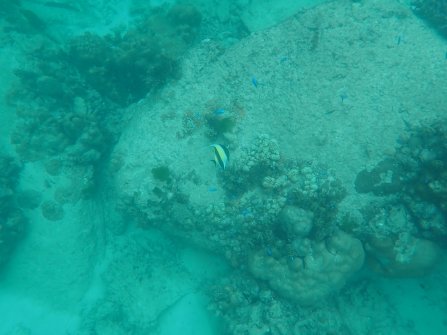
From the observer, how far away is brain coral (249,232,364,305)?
5.84 meters

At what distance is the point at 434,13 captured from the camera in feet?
23.5

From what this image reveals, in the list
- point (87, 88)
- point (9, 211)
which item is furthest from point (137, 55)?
point (9, 211)

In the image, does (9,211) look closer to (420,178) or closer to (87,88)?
(87,88)

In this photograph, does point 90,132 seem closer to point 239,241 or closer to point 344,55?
point 239,241

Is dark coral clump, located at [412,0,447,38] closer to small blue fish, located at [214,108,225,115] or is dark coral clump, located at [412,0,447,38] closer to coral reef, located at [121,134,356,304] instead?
coral reef, located at [121,134,356,304]

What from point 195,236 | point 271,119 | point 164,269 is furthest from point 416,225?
point 164,269

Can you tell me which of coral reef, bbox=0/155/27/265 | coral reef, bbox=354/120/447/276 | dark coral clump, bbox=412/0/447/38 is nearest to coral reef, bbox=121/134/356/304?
coral reef, bbox=354/120/447/276

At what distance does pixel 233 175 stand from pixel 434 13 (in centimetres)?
603

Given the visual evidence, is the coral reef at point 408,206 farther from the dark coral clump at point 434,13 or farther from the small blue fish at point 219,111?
the small blue fish at point 219,111

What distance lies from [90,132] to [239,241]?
5.04 metres

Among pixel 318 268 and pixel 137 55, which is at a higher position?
pixel 137 55

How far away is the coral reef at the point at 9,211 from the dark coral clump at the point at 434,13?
1100cm

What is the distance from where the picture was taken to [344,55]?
22.1 feet

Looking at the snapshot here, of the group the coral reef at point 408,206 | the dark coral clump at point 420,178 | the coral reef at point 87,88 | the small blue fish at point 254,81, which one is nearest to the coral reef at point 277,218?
the coral reef at point 408,206
